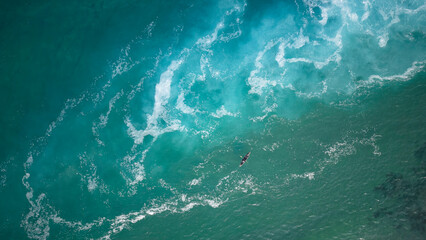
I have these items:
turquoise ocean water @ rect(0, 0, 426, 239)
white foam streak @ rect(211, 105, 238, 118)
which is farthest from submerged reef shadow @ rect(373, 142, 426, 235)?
white foam streak @ rect(211, 105, 238, 118)

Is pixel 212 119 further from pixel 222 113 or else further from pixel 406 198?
pixel 406 198

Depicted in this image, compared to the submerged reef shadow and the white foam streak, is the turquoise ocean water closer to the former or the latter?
the submerged reef shadow

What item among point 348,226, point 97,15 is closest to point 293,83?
point 348,226

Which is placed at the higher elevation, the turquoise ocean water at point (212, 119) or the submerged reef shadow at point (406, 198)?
the turquoise ocean water at point (212, 119)

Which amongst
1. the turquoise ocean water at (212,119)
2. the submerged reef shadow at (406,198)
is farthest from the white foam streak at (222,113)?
the submerged reef shadow at (406,198)

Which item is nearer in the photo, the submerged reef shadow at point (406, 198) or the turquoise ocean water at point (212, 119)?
the submerged reef shadow at point (406, 198)

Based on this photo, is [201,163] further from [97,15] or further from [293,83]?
[97,15]

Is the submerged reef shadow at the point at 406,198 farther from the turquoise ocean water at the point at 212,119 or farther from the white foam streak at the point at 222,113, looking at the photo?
the white foam streak at the point at 222,113

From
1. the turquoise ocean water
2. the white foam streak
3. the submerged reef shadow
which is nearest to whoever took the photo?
the submerged reef shadow
